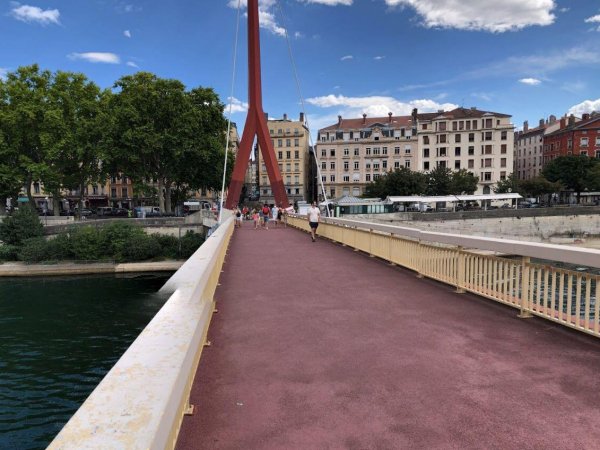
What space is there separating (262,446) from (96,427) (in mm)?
1116

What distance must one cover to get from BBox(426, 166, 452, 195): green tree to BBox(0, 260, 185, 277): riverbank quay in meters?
42.5

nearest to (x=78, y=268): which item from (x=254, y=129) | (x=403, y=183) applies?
(x=254, y=129)

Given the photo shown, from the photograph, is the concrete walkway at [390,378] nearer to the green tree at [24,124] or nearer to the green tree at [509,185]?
the green tree at [24,124]

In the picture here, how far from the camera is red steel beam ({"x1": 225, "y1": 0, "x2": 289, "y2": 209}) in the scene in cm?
3338

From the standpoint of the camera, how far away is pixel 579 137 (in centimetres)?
7944

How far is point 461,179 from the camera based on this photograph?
215ft

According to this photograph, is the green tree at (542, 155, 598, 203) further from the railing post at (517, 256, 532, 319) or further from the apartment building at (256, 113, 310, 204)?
the railing post at (517, 256, 532, 319)

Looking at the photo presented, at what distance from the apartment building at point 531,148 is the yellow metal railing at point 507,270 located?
290ft

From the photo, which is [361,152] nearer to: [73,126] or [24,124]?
[73,126]

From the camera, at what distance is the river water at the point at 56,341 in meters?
11.3

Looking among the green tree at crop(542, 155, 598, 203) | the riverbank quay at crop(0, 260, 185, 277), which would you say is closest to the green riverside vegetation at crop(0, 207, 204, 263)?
the riverbank quay at crop(0, 260, 185, 277)

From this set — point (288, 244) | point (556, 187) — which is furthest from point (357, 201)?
point (288, 244)

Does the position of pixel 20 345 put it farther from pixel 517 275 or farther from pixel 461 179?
pixel 461 179

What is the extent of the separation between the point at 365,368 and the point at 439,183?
64577mm
